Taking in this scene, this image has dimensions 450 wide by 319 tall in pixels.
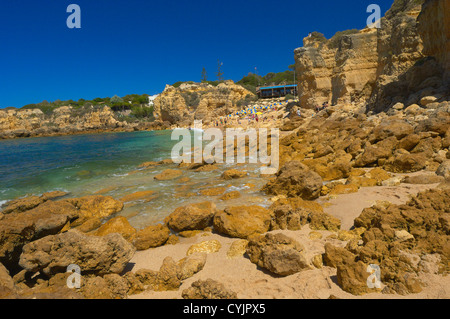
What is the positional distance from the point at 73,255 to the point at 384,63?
65.5 ft

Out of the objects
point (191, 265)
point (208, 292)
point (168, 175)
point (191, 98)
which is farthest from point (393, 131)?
point (191, 98)

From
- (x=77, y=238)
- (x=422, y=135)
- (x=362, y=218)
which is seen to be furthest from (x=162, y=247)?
(x=422, y=135)

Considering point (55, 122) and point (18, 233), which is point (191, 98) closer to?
point (55, 122)

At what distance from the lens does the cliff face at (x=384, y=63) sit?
10.9 m

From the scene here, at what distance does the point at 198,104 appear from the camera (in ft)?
160

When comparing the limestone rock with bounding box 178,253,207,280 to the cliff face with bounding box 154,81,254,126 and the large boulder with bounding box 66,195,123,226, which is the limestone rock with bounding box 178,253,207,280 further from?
the cliff face with bounding box 154,81,254,126

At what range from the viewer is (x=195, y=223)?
4750 millimetres

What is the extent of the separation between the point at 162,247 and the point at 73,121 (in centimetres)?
6442

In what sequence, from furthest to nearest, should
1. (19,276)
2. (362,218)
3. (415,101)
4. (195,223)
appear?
(415,101) < (195,223) < (362,218) < (19,276)

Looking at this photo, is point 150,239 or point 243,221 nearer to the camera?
point 150,239

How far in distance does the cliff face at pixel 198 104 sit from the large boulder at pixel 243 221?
40.3m

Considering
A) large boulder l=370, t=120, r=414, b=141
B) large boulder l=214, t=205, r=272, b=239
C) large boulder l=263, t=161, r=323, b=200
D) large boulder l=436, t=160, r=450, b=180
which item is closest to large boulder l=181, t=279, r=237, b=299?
large boulder l=214, t=205, r=272, b=239

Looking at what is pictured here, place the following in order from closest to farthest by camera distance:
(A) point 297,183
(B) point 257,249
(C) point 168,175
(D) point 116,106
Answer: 1. (B) point 257,249
2. (A) point 297,183
3. (C) point 168,175
4. (D) point 116,106
